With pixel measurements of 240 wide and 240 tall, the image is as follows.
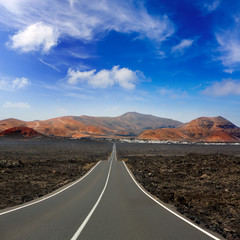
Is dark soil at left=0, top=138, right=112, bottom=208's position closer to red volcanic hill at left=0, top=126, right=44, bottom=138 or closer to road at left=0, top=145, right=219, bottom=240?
road at left=0, top=145, right=219, bottom=240

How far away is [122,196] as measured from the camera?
14266 millimetres

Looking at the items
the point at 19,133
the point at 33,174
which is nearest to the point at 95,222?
the point at 33,174

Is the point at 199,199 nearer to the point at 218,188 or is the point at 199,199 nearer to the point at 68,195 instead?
the point at 218,188

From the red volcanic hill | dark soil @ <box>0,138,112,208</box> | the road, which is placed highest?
the red volcanic hill

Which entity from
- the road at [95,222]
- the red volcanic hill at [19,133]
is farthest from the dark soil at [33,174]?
the red volcanic hill at [19,133]

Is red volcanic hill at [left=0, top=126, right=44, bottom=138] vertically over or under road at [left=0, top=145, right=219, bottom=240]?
over

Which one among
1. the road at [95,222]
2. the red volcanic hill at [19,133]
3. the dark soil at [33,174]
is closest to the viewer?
the road at [95,222]

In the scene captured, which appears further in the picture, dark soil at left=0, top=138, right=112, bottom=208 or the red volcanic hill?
the red volcanic hill

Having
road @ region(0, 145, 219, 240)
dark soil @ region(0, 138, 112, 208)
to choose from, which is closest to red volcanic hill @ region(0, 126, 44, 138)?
dark soil @ region(0, 138, 112, 208)

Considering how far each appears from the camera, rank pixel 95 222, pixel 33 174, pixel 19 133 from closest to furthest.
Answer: pixel 95 222 < pixel 33 174 < pixel 19 133

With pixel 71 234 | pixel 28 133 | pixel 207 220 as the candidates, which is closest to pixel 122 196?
pixel 207 220

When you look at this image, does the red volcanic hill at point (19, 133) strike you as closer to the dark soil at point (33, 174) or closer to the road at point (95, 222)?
the dark soil at point (33, 174)

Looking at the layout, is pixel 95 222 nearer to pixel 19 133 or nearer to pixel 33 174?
pixel 33 174

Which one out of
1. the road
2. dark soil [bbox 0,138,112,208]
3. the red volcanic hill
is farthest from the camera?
the red volcanic hill
